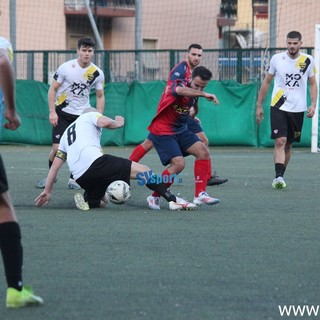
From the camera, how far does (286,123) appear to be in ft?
43.6

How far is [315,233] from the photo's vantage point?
8.73 meters

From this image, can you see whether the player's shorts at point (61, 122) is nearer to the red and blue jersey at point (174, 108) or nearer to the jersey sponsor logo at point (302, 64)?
the red and blue jersey at point (174, 108)

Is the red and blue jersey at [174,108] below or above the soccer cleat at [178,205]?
above

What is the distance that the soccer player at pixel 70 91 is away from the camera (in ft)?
43.0

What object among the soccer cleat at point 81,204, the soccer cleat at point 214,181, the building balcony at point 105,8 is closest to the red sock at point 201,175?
the soccer cleat at point 81,204

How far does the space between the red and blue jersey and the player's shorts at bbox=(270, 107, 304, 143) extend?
93.9 inches

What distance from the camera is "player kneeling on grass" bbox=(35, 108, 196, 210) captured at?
403 inches

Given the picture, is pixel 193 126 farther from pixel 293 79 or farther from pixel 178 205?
pixel 178 205

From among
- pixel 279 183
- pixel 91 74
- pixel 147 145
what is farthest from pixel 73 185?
pixel 279 183

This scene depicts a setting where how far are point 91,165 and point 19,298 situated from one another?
4632 millimetres

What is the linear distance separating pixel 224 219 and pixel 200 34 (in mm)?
30751

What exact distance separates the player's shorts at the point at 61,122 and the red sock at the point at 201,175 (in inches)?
115

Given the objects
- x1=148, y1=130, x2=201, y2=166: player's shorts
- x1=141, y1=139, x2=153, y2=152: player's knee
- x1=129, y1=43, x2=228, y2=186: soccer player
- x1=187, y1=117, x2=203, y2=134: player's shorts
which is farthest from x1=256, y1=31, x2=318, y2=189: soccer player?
x1=148, y1=130, x2=201, y2=166: player's shorts

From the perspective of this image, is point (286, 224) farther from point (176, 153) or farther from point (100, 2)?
point (100, 2)
